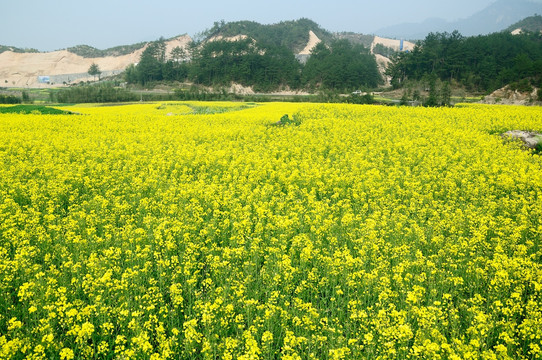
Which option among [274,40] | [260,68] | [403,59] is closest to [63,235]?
[403,59]

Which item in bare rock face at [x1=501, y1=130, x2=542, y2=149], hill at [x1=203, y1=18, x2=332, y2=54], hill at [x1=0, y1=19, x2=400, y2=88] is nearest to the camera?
bare rock face at [x1=501, y1=130, x2=542, y2=149]

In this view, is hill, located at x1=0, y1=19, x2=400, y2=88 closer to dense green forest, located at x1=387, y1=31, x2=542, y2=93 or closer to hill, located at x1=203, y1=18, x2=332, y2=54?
hill, located at x1=203, y1=18, x2=332, y2=54

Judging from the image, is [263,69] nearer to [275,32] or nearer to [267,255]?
[275,32]

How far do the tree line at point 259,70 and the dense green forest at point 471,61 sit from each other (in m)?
13.1

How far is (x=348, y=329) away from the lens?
5.43 m

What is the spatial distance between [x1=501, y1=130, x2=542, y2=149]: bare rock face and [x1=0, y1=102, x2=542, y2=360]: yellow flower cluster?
3543 mm

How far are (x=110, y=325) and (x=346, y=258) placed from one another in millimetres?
4203

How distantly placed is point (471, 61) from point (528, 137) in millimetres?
78155

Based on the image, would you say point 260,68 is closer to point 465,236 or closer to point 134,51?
point 134,51

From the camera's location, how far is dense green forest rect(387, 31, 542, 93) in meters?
73.8

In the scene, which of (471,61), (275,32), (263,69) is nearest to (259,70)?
(263,69)

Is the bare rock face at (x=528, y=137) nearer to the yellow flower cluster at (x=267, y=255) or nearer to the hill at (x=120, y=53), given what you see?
the yellow flower cluster at (x=267, y=255)

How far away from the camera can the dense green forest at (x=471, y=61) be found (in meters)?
73.8

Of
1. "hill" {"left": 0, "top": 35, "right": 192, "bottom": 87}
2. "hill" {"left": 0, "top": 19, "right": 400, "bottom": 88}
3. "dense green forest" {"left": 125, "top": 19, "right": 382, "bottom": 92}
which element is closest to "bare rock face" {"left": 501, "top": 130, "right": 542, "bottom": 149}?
"dense green forest" {"left": 125, "top": 19, "right": 382, "bottom": 92}
